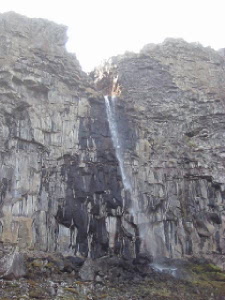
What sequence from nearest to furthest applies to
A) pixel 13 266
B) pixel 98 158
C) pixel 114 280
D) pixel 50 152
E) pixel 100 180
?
pixel 13 266 → pixel 114 280 → pixel 50 152 → pixel 100 180 → pixel 98 158

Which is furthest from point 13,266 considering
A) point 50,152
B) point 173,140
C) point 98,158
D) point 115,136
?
point 173,140

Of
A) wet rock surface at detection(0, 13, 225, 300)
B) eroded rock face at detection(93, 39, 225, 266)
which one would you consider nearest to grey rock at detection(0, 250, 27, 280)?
wet rock surface at detection(0, 13, 225, 300)

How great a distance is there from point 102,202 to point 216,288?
1178 cm

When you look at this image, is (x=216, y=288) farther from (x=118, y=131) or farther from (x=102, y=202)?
(x=118, y=131)

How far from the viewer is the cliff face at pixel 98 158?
1344 inches

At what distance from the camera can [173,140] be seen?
140 feet

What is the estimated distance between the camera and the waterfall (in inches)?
1519

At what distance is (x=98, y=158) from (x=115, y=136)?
3.43 m

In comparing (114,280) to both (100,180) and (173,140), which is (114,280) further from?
(173,140)

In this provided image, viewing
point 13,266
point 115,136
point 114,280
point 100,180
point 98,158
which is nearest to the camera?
point 13,266

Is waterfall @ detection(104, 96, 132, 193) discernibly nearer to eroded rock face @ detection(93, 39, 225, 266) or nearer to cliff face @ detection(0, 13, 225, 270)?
cliff face @ detection(0, 13, 225, 270)

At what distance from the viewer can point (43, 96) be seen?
1523 inches

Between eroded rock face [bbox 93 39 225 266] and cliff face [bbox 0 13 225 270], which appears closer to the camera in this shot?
cliff face [bbox 0 13 225 270]

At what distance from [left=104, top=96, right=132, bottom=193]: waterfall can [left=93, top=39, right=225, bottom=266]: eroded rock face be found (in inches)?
20.6
